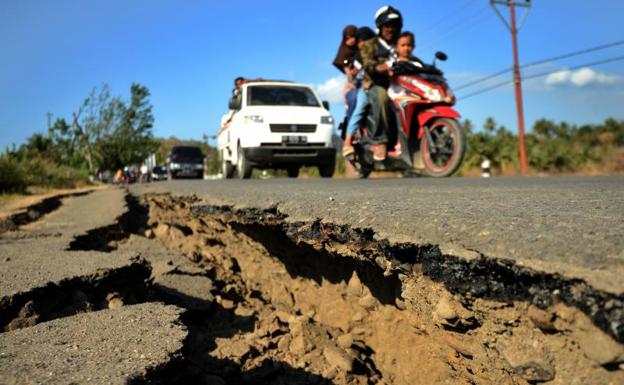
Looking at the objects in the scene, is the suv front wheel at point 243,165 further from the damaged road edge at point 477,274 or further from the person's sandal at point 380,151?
the damaged road edge at point 477,274

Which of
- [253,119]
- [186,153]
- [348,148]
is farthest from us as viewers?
[186,153]

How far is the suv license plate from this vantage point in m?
8.49

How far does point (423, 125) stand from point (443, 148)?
365 millimetres

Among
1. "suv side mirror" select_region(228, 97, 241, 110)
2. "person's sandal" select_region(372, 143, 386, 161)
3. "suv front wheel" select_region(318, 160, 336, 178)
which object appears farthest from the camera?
"suv side mirror" select_region(228, 97, 241, 110)

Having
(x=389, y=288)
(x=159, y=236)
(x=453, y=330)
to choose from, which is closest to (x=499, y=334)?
(x=453, y=330)

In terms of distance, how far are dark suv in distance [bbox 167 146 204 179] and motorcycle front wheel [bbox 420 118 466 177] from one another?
18.0 m

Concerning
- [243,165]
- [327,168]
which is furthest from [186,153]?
[327,168]

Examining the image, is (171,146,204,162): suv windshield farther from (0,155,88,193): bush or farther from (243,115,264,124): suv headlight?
(243,115,264,124): suv headlight

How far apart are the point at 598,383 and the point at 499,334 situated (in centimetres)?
28

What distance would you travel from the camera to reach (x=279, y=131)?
8523 millimetres

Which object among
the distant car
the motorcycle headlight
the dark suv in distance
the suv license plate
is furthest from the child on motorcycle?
the distant car

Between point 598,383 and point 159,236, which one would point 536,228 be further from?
point 159,236

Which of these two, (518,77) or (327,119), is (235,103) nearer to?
(327,119)

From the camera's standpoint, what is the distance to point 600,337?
0.83m
